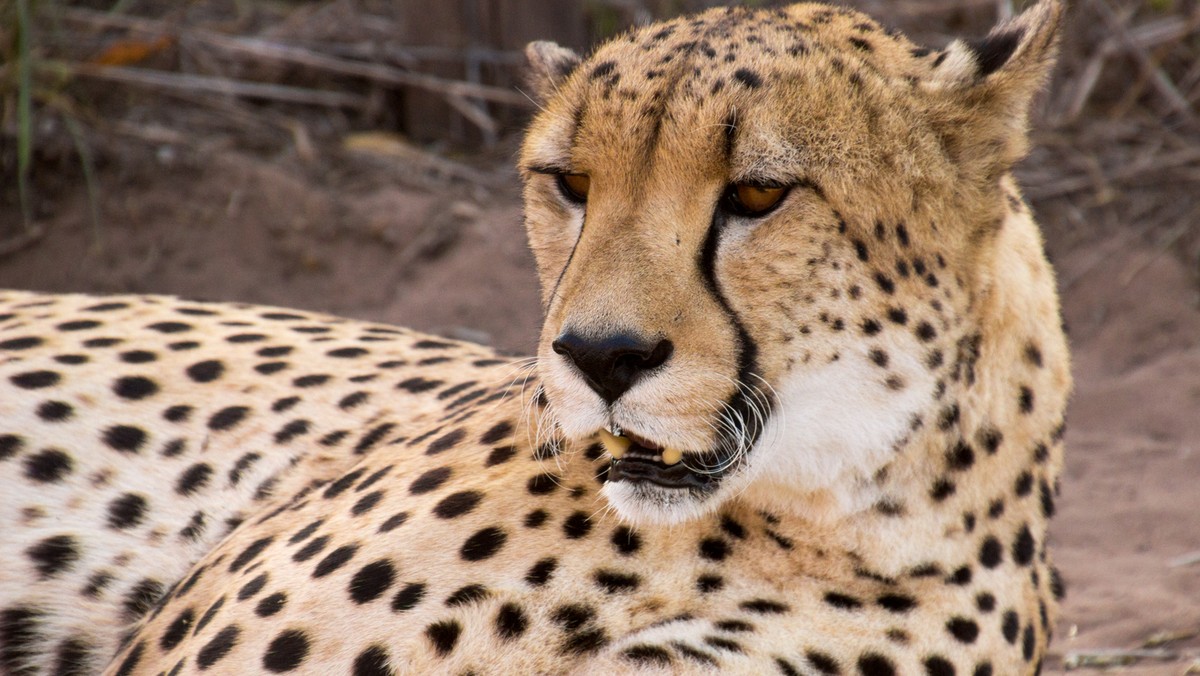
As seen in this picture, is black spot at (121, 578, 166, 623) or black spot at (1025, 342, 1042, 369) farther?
black spot at (121, 578, 166, 623)

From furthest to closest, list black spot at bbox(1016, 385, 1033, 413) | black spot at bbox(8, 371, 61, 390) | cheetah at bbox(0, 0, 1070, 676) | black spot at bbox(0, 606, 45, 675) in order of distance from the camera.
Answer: black spot at bbox(8, 371, 61, 390)
black spot at bbox(0, 606, 45, 675)
black spot at bbox(1016, 385, 1033, 413)
cheetah at bbox(0, 0, 1070, 676)

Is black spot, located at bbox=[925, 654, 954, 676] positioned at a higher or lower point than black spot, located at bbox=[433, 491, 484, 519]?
lower

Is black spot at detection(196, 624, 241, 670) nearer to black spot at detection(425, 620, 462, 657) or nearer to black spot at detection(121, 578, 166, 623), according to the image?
black spot at detection(425, 620, 462, 657)

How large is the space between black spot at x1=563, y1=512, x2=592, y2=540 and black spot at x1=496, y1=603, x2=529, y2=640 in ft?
0.39

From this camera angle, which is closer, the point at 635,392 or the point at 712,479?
the point at 635,392

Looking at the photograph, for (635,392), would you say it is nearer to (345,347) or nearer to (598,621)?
(598,621)

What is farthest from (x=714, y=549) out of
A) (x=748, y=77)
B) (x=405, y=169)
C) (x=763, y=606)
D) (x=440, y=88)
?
(x=440, y=88)

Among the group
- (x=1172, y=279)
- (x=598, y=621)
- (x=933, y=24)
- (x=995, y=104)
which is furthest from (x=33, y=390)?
(x=933, y=24)

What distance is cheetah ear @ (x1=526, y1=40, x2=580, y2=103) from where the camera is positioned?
2.04 metres

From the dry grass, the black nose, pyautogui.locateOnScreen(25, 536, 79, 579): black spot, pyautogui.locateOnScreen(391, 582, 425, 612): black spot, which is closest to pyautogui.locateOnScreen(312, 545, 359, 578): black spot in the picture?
pyautogui.locateOnScreen(391, 582, 425, 612): black spot

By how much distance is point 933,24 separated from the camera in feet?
17.8

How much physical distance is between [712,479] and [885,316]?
0.29m

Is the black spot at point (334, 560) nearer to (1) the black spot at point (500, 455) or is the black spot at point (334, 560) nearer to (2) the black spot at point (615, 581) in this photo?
(1) the black spot at point (500, 455)

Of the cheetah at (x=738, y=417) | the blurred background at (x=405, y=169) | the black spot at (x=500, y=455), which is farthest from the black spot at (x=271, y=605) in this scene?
the blurred background at (x=405, y=169)
